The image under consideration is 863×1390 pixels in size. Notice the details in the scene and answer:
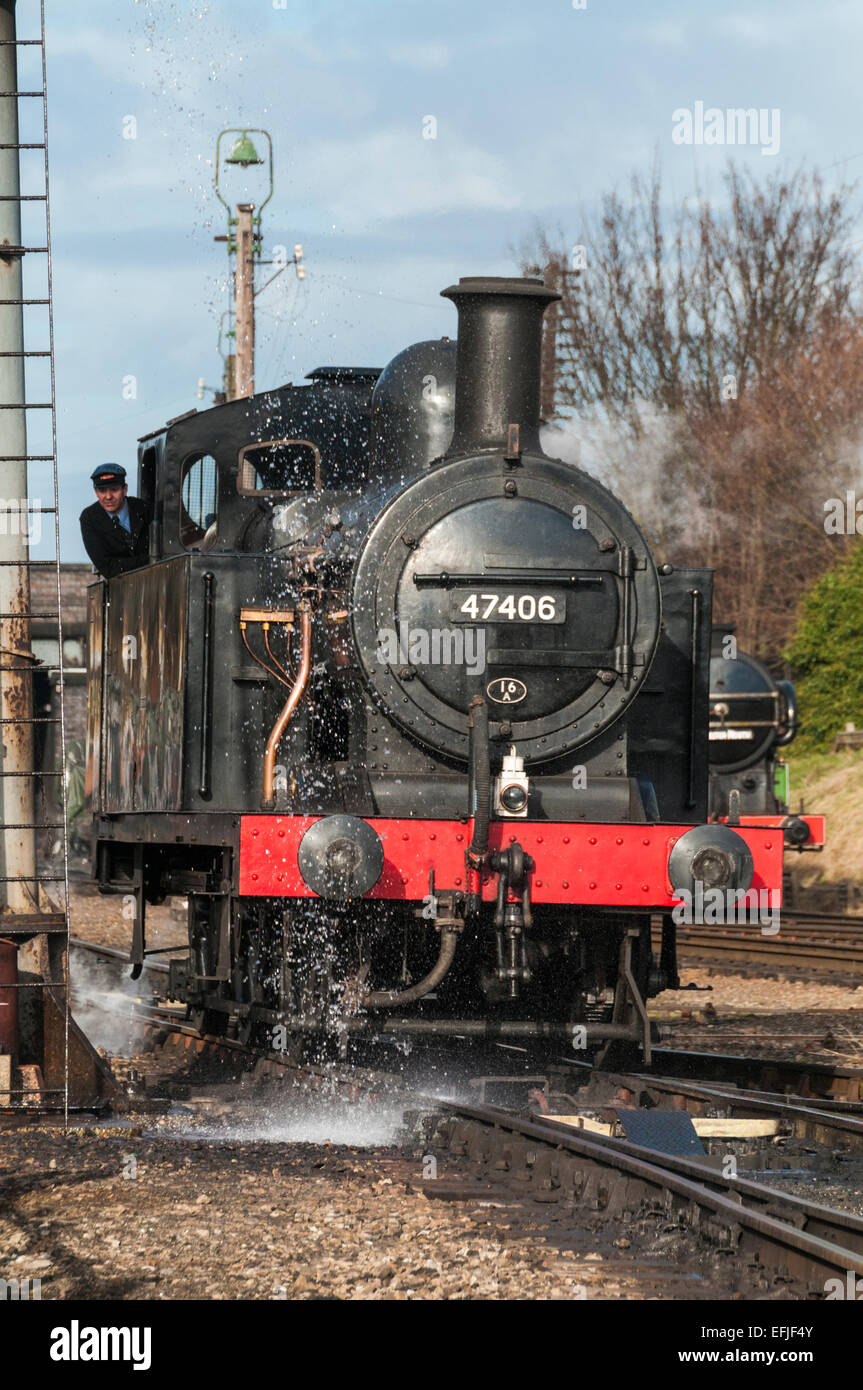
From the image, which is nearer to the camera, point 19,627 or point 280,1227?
point 280,1227

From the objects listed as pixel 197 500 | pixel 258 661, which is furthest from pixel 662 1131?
pixel 197 500

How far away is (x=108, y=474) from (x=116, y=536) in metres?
0.32

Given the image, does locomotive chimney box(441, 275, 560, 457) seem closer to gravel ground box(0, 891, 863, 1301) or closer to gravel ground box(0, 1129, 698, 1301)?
gravel ground box(0, 891, 863, 1301)

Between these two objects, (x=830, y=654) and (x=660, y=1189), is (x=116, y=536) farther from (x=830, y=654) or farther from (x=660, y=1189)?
(x=830, y=654)

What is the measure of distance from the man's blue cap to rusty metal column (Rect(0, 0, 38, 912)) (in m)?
1.01

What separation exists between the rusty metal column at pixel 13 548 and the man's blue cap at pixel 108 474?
39.9 inches

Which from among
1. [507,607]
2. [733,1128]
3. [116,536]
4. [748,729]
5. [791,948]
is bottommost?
[791,948]

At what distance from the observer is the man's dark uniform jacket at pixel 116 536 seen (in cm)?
880

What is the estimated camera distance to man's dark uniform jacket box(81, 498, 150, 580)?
8805 millimetres

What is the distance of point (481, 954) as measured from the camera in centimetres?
732

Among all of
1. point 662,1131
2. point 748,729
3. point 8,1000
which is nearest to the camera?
point 662,1131

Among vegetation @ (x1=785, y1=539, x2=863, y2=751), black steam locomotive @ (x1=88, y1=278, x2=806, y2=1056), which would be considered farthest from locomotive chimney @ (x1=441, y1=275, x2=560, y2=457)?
vegetation @ (x1=785, y1=539, x2=863, y2=751)

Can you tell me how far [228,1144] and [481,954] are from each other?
151cm

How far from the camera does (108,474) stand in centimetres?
867
